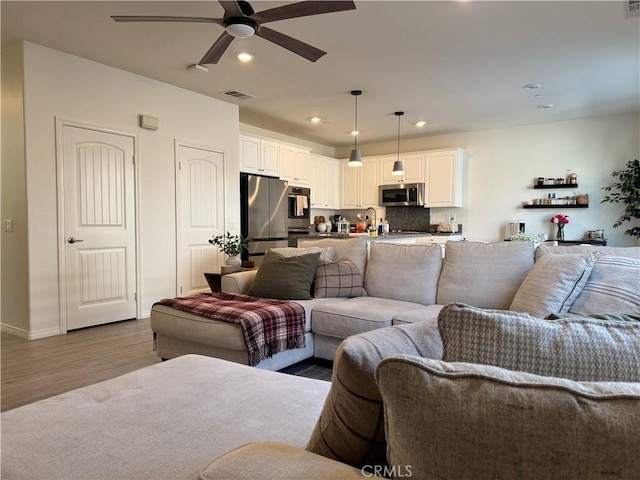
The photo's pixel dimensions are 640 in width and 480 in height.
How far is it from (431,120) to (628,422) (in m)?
6.54

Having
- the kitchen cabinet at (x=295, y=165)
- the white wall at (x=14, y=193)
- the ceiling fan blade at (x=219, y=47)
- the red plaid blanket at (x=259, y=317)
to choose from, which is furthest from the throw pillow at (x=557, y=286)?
the kitchen cabinet at (x=295, y=165)

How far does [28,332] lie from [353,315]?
3078 mm

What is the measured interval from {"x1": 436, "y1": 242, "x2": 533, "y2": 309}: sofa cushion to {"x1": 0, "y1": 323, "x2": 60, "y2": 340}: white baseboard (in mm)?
3553

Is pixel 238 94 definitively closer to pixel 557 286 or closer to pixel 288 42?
pixel 288 42

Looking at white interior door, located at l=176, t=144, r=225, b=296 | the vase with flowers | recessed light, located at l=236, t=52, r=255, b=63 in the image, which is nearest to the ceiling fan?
recessed light, located at l=236, t=52, r=255, b=63

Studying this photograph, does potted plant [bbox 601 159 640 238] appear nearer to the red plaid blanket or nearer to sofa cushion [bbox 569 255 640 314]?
sofa cushion [bbox 569 255 640 314]

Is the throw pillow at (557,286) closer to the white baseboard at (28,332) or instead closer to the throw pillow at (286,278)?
the throw pillow at (286,278)

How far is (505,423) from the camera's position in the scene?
1.74 feet

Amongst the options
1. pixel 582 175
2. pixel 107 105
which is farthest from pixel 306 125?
pixel 582 175

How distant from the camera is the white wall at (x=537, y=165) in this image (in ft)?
20.6

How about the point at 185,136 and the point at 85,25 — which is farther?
the point at 185,136

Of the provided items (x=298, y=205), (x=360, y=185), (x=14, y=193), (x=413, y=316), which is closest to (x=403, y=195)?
(x=360, y=185)

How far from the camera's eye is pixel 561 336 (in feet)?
2.33

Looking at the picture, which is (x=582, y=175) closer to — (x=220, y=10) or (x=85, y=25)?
(x=220, y=10)
